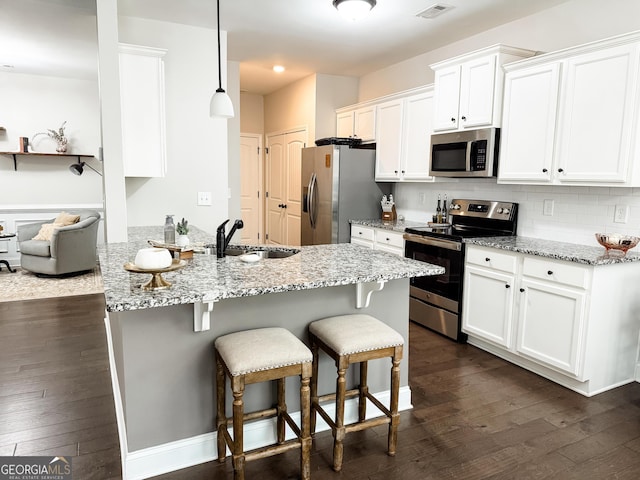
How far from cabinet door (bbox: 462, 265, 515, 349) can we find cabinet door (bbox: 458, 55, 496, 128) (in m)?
1.19

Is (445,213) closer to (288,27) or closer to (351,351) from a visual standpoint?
(288,27)

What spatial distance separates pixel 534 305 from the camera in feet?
9.85

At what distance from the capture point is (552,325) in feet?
9.50

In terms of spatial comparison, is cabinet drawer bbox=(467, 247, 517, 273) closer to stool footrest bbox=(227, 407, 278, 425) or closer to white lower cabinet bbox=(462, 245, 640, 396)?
white lower cabinet bbox=(462, 245, 640, 396)

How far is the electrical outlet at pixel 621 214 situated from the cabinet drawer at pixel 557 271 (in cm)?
63

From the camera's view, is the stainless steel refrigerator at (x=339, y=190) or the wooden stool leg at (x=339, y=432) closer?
the wooden stool leg at (x=339, y=432)

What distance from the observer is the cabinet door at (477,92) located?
3.48 m

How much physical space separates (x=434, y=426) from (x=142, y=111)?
2961mm

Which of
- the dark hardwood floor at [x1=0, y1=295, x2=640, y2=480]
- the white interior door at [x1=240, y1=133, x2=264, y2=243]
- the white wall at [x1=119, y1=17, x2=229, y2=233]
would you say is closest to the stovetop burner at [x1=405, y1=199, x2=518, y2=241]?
the dark hardwood floor at [x1=0, y1=295, x2=640, y2=480]

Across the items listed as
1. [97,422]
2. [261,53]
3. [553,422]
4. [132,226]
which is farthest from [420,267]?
[261,53]

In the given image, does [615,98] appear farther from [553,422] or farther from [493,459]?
[493,459]

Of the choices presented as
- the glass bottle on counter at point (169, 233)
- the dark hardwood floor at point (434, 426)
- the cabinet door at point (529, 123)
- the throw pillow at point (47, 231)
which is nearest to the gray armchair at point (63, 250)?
the throw pillow at point (47, 231)

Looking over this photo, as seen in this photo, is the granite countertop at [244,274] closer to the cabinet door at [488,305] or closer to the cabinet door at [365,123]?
the cabinet door at [488,305]

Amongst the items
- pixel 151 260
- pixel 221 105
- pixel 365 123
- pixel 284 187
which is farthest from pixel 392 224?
pixel 151 260
